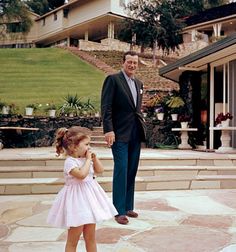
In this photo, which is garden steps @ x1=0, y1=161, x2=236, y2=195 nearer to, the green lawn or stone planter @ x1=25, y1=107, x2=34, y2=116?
stone planter @ x1=25, y1=107, x2=34, y2=116

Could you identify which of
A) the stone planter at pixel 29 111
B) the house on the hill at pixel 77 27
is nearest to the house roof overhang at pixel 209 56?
the stone planter at pixel 29 111

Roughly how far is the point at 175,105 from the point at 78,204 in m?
8.91

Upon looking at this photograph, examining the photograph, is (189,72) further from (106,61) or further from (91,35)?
(91,35)

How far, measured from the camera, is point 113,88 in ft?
13.1

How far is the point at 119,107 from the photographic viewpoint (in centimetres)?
404

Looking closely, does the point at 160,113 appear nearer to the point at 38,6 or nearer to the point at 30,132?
the point at 30,132

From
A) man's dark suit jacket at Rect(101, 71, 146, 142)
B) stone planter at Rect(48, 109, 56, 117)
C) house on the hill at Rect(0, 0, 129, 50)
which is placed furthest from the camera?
house on the hill at Rect(0, 0, 129, 50)

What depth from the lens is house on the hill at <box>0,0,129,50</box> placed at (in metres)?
30.8

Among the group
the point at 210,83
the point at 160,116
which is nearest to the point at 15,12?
the point at 160,116

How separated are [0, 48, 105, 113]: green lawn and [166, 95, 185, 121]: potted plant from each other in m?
4.86

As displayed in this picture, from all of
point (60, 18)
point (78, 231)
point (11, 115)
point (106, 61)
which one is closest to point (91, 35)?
point (60, 18)

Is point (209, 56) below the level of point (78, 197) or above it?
above

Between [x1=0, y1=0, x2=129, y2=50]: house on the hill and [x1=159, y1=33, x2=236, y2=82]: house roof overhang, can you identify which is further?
[x1=0, y1=0, x2=129, y2=50]: house on the hill

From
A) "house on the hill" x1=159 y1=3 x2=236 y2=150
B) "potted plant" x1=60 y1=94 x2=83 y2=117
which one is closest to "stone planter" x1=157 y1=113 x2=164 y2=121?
"house on the hill" x1=159 y1=3 x2=236 y2=150
